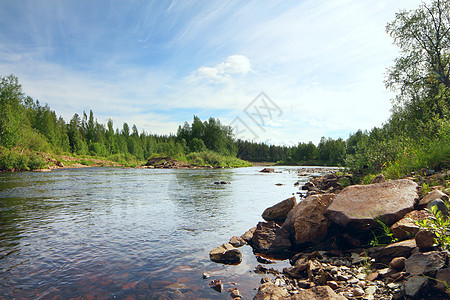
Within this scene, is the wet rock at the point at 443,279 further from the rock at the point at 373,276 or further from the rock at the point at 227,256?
the rock at the point at 227,256

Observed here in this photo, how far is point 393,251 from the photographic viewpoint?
5762mm

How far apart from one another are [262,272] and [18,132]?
60.1 metres

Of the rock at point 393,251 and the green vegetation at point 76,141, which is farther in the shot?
the green vegetation at point 76,141

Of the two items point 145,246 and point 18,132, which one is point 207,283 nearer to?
point 145,246

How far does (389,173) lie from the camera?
507 inches

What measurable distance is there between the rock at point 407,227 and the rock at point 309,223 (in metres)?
2.07

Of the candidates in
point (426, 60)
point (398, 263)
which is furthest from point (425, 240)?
point (426, 60)

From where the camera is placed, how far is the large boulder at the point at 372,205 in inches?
265

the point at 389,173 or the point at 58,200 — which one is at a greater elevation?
the point at 389,173

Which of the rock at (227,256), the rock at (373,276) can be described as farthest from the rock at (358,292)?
the rock at (227,256)

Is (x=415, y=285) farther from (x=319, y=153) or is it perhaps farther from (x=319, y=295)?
(x=319, y=153)

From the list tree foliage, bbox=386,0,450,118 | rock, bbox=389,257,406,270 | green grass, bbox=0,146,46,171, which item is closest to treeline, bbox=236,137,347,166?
tree foliage, bbox=386,0,450,118

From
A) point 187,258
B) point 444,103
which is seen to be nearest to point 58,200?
point 187,258

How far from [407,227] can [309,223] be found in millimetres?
2743
